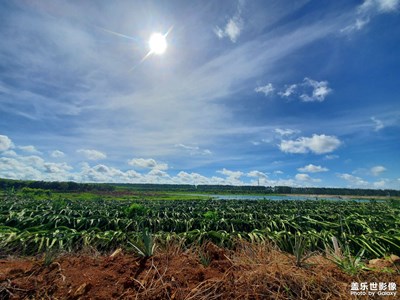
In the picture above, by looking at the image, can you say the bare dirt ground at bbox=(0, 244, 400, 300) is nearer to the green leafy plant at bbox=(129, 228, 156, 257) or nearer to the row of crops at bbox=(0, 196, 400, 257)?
the green leafy plant at bbox=(129, 228, 156, 257)

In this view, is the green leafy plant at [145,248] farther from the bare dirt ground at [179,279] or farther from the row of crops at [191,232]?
the row of crops at [191,232]

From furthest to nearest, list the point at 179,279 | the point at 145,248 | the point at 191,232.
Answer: the point at 191,232 < the point at 145,248 < the point at 179,279

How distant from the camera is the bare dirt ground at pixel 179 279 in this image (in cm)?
210

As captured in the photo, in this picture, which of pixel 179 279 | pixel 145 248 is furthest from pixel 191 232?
pixel 179 279

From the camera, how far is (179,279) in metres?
2.32

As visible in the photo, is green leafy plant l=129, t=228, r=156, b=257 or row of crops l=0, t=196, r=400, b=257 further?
row of crops l=0, t=196, r=400, b=257

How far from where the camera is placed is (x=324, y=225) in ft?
22.1

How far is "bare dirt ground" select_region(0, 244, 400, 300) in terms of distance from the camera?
210cm

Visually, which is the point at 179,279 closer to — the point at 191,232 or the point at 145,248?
the point at 145,248

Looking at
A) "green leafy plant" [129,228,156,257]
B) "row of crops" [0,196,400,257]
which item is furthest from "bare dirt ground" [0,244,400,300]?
"row of crops" [0,196,400,257]

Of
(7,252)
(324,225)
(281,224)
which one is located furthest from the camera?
(281,224)

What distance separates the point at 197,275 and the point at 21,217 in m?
8.82

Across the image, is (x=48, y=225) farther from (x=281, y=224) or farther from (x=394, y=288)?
(x=394, y=288)

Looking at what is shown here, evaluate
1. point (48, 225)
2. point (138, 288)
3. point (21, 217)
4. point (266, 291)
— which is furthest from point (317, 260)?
point (21, 217)
